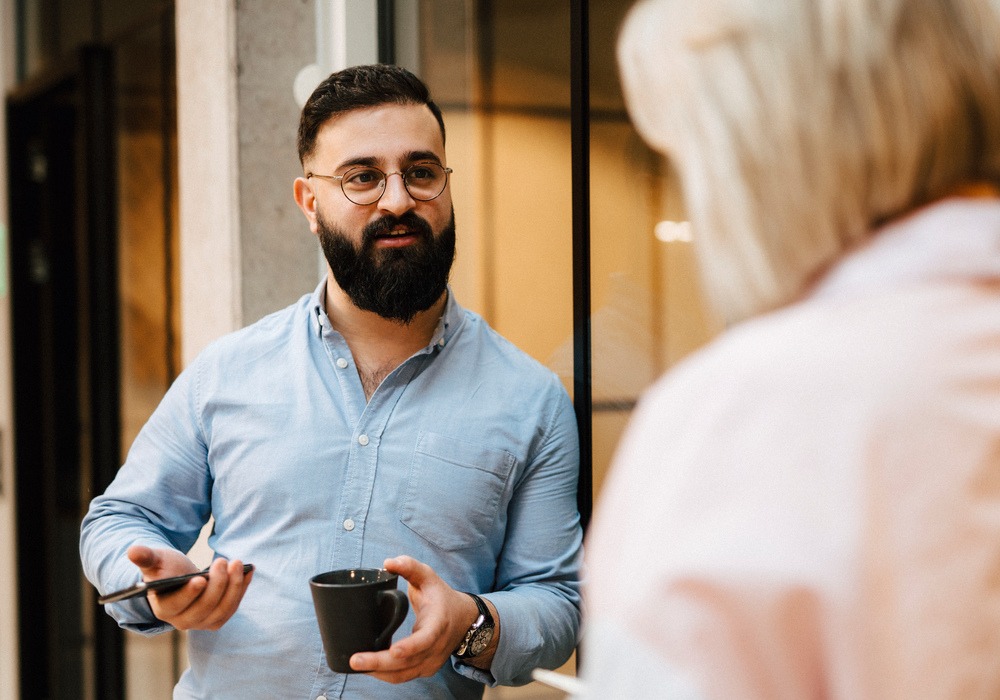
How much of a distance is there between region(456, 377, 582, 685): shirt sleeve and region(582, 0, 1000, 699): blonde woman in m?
1.13

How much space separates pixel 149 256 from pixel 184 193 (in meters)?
0.75

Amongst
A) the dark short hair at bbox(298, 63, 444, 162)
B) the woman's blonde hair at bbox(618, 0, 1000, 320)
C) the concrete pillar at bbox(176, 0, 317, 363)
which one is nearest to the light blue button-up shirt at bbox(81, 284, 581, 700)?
the dark short hair at bbox(298, 63, 444, 162)

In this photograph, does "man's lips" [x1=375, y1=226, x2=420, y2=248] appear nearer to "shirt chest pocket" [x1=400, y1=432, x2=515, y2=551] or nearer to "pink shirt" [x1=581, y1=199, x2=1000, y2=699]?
"shirt chest pocket" [x1=400, y1=432, x2=515, y2=551]

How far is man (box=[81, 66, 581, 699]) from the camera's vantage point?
190 cm

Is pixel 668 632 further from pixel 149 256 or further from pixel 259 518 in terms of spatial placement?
pixel 149 256

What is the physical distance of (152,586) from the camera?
159cm

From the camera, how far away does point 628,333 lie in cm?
209

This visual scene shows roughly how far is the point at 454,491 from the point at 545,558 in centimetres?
20

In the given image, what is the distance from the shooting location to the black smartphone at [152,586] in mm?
1496

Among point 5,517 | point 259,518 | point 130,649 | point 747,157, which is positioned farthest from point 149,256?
point 747,157

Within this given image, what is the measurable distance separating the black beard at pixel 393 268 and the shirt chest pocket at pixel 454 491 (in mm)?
249

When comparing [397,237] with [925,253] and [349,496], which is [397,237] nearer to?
[349,496]

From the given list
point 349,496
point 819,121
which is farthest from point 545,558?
point 819,121

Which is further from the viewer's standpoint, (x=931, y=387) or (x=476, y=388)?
(x=476, y=388)
